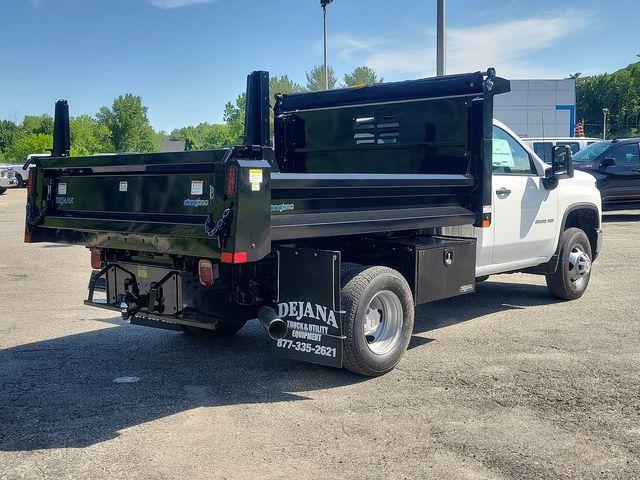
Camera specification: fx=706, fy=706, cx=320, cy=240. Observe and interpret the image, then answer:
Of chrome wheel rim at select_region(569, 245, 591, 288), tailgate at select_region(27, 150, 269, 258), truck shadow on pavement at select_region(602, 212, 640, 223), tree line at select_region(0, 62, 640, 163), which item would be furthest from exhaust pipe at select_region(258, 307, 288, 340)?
tree line at select_region(0, 62, 640, 163)

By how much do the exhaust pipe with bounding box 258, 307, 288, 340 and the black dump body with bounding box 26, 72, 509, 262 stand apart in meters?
0.64

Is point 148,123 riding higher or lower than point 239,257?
higher

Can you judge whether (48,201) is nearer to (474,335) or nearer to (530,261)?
(474,335)

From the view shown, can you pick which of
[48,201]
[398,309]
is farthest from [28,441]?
[398,309]

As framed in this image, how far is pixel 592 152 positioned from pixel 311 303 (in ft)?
47.5

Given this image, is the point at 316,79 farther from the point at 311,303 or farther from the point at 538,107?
the point at 311,303

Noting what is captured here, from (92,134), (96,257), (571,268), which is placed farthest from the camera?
(92,134)

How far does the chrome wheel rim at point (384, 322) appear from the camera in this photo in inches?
223

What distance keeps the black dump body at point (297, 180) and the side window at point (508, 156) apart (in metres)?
0.73

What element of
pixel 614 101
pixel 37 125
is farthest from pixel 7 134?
pixel 614 101

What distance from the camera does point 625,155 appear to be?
1722 centimetres

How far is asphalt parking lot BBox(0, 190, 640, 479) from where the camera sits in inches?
157

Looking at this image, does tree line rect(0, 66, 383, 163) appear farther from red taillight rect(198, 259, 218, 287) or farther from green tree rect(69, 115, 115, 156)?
red taillight rect(198, 259, 218, 287)

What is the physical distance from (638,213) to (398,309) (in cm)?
1669
